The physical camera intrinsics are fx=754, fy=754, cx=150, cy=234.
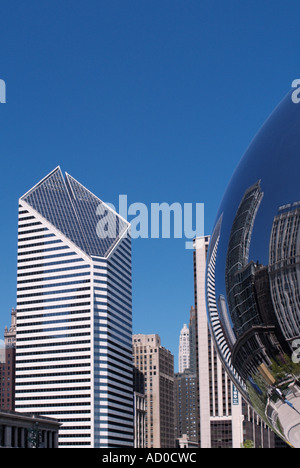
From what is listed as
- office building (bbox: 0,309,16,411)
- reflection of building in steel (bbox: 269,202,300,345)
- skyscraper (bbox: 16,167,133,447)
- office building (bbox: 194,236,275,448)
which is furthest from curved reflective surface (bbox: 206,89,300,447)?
office building (bbox: 0,309,16,411)

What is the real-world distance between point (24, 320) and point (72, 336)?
15110 mm

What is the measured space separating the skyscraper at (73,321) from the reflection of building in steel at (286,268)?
154545 mm

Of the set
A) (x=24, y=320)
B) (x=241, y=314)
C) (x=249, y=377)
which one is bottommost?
(x=249, y=377)

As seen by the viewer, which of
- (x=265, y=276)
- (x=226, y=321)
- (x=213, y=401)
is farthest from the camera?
(x=213, y=401)

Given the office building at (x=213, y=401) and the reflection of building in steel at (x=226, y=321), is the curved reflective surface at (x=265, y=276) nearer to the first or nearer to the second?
the reflection of building in steel at (x=226, y=321)

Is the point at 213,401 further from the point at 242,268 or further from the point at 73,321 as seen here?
the point at 242,268

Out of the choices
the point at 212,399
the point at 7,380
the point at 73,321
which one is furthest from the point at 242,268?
the point at 7,380

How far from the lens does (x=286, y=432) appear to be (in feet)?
21.1

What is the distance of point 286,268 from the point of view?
573 cm

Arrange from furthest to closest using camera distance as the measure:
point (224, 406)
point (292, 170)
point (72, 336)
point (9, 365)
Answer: point (9, 365) → point (72, 336) → point (224, 406) → point (292, 170)

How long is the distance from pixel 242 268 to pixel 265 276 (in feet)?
1.08

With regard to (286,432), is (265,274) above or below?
above

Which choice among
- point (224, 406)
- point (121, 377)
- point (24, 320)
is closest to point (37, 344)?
point (24, 320)

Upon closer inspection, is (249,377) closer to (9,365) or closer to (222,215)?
(222,215)
